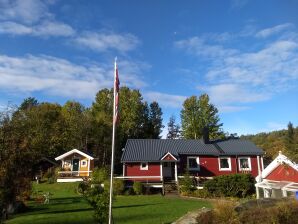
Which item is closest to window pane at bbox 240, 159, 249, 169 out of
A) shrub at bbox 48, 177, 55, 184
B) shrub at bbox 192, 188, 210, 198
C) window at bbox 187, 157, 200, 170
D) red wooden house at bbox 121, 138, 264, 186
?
red wooden house at bbox 121, 138, 264, 186

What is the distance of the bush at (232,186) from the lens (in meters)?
29.4

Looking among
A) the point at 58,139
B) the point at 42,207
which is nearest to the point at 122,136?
the point at 58,139

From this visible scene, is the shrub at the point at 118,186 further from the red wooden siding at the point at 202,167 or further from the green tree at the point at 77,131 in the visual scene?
the green tree at the point at 77,131

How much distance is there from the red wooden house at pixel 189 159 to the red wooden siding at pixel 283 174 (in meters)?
14.8

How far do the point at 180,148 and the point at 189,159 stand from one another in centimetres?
172

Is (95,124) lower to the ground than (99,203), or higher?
higher

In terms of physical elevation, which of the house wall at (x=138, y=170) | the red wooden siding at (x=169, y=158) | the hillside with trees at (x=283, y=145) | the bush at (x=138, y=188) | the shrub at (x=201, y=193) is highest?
the hillside with trees at (x=283, y=145)

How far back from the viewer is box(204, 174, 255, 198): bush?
29.4m

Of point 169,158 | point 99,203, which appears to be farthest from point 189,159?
point 99,203

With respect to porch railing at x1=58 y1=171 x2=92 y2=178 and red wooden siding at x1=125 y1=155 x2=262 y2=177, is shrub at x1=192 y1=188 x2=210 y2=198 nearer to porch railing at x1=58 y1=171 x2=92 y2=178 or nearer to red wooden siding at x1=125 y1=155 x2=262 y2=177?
red wooden siding at x1=125 y1=155 x2=262 y2=177

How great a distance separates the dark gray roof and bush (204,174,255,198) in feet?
25.3

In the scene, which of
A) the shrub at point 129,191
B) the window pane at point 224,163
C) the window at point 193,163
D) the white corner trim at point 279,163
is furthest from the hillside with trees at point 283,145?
the shrub at point 129,191

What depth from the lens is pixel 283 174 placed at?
2111 cm

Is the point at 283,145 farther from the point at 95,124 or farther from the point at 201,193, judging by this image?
the point at 201,193
